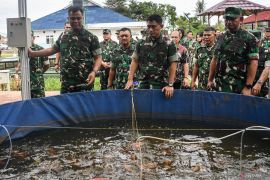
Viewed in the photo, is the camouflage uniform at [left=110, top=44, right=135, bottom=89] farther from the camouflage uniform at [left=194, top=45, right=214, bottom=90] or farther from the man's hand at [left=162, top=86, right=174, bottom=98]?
the man's hand at [left=162, top=86, right=174, bottom=98]

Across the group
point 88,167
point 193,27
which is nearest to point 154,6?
point 193,27

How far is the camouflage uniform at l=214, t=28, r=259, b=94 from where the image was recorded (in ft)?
15.2

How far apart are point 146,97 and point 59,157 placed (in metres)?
1.78

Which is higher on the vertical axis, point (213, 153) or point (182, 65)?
point (182, 65)

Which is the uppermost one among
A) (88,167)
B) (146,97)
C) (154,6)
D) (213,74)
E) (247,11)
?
→ (154,6)

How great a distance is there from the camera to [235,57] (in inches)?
187

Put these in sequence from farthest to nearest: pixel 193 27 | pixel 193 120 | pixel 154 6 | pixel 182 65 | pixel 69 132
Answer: pixel 154 6 → pixel 193 27 → pixel 182 65 → pixel 193 120 → pixel 69 132

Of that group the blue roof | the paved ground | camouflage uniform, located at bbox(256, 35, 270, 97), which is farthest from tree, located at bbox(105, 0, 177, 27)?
camouflage uniform, located at bbox(256, 35, 270, 97)

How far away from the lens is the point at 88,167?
3.65 meters

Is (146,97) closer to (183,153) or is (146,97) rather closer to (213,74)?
(213,74)

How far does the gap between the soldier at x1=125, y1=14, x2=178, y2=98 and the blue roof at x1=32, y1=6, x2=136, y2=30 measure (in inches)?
1228

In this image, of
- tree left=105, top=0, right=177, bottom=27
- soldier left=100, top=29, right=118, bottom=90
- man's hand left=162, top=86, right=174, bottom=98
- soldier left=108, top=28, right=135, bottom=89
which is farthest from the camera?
tree left=105, top=0, right=177, bottom=27

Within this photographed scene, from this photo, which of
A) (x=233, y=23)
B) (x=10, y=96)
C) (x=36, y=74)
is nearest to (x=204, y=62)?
(x=233, y=23)

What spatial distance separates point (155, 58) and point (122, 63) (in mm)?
1361
